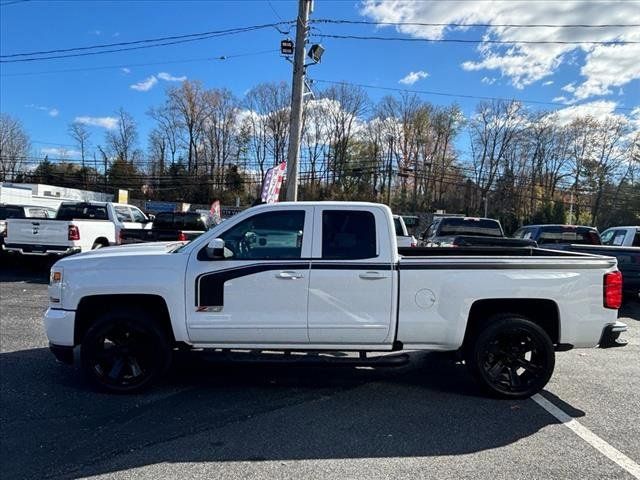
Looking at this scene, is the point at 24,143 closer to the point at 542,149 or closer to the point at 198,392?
the point at 542,149

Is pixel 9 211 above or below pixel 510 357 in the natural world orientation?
above

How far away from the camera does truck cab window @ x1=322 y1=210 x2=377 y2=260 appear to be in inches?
193

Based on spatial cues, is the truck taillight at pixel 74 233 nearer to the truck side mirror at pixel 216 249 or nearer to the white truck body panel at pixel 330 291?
the white truck body panel at pixel 330 291

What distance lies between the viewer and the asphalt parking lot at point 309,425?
11.8 feet

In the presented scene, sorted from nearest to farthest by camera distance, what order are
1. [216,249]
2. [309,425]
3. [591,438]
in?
1. [591,438]
2. [309,425]
3. [216,249]

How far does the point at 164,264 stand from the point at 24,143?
89.2 metres

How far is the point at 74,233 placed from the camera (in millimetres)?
12406

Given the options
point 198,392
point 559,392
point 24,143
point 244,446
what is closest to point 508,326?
point 559,392

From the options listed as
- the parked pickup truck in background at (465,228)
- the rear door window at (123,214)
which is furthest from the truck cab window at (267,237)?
the rear door window at (123,214)

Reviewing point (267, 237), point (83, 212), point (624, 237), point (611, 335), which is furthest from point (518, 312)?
point (83, 212)

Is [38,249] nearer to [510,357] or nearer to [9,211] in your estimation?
[9,211]

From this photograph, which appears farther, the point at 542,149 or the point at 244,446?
the point at 542,149

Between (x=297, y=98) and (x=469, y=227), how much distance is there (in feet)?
23.3

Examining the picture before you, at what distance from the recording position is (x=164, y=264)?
4891 millimetres
